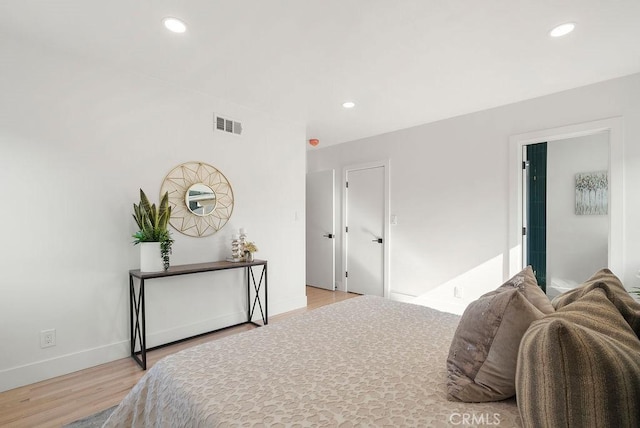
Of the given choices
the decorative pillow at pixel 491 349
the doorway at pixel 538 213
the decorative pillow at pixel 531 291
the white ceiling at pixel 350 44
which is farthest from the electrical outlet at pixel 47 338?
the doorway at pixel 538 213

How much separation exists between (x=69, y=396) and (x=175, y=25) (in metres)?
2.51

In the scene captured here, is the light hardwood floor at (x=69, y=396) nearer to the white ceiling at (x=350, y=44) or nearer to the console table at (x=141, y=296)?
the console table at (x=141, y=296)

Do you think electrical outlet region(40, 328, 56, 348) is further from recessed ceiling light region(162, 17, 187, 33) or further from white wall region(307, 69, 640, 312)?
white wall region(307, 69, 640, 312)

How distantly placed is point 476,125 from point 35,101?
407 centimetres

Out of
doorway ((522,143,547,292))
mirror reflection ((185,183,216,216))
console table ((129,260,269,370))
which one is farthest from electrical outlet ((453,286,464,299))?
mirror reflection ((185,183,216,216))

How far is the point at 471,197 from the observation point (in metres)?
3.55

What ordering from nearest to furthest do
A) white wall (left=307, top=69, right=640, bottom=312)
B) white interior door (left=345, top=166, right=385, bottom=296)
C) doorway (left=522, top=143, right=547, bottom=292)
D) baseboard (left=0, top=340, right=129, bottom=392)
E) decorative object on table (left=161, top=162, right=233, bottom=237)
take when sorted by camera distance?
baseboard (left=0, top=340, right=129, bottom=392)
white wall (left=307, top=69, right=640, bottom=312)
decorative object on table (left=161, top=162, right=233, bottom=237)
doorway (left=522, top=143, right=547, bottom=292)
white interior door (left=345, top=166, right=385, bottom=296)

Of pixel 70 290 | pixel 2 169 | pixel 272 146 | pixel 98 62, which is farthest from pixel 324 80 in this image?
pixel 70 290

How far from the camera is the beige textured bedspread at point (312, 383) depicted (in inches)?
35.2

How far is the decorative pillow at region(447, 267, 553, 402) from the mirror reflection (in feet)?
8.45

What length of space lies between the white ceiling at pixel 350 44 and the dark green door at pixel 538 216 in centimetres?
136

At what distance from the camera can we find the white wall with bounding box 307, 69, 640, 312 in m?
2.65

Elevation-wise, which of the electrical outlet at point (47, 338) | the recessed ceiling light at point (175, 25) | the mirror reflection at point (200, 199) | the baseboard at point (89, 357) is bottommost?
the baseboard at point (89, 357)

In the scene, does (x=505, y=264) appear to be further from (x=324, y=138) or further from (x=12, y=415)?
(x=12, y=415)
